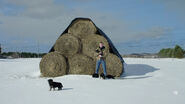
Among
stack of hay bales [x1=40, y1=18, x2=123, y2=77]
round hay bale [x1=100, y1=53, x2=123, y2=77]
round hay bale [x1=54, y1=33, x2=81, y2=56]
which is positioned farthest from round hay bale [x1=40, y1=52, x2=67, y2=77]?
round hay bale [x1=100, y1=53, x2=123, y2=77]

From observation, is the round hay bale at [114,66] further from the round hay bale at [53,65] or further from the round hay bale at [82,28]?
the round hay bale at [53,65]

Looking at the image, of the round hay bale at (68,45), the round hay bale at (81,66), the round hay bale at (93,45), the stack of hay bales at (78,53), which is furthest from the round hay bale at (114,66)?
the round hay bale at (68,45)

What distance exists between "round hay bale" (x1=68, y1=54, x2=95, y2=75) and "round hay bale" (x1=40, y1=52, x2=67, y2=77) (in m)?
0.39

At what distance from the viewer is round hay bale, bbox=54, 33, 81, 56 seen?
39.4 ft

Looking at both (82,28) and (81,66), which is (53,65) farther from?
(82,28)

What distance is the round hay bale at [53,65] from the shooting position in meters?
11.7

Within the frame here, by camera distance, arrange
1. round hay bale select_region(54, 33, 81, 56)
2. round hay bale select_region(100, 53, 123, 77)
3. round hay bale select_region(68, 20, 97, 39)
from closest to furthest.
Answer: round hay bale select_region(100, 53, 123, 77) < round hay bale select_region(54, 33, 81, 56) < round hay bale select_region(68, 20, 97, 39)

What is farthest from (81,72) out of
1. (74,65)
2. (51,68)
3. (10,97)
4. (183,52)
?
(183,52)

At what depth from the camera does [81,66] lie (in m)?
11.6

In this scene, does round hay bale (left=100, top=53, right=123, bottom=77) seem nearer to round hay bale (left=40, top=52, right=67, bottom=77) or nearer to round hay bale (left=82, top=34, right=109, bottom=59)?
round hay bale (left=82, top=34, right=109, bottom=59)

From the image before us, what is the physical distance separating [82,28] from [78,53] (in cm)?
131

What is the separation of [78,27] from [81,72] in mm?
2368

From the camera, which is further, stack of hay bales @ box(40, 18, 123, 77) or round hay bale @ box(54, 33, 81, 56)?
round hay bale @ box(54, 33, 81, 56)

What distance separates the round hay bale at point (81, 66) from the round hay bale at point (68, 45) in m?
0.47
